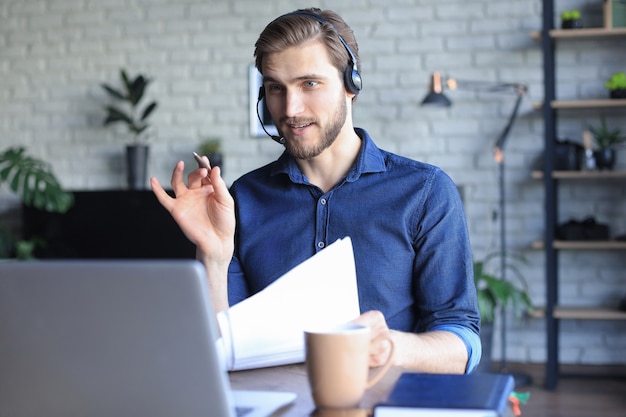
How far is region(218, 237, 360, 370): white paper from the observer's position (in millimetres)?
1114

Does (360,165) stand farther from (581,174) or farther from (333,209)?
(581,174)

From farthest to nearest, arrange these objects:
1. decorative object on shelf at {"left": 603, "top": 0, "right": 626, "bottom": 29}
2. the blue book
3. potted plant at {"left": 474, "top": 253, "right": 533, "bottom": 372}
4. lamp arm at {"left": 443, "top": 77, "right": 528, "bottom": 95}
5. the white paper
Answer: lamp arm at {"left": 443, "top": 77, "right": 528, "bottom": 95} < decorative object on shelf at {"left": 603, "top": 0, "right": 626, "bottom": 29} < potted plant at {"left": 474, "top": 253, "right": 533, "bottom": 372} < the white paper < the blue book

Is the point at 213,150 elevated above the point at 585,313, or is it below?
above

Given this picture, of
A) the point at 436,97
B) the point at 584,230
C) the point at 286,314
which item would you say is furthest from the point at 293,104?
the point at 584,230

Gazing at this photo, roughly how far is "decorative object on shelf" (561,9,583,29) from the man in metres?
3.10

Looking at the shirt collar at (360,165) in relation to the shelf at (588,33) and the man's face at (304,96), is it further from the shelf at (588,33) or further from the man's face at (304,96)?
the shelf at (588,33)

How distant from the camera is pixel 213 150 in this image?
4953 millimetres

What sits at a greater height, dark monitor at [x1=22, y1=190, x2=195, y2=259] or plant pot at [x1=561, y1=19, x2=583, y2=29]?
plant pot at [x1=561, y1=19, x2=583, y2=29]

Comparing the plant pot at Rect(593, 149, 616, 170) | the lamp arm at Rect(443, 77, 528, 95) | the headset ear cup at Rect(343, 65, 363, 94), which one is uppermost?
the lamp arm at Rect(443, 77, 528, 95)

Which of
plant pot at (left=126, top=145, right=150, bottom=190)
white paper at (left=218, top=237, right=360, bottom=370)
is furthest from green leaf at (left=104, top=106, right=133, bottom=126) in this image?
white paper at (left=218, top=237, right=360, bottom=370)

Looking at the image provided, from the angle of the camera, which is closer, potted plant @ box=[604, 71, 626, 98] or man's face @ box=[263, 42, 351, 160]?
man's face @ box=[263, 42, 351, 160]

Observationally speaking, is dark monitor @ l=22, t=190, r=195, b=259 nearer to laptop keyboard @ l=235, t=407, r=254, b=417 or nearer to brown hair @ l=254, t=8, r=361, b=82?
brown hair @ l=254, t=8, r=361, b=82

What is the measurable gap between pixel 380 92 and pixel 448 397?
13.2 feet

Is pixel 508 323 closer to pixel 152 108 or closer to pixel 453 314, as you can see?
pixel 152 108
